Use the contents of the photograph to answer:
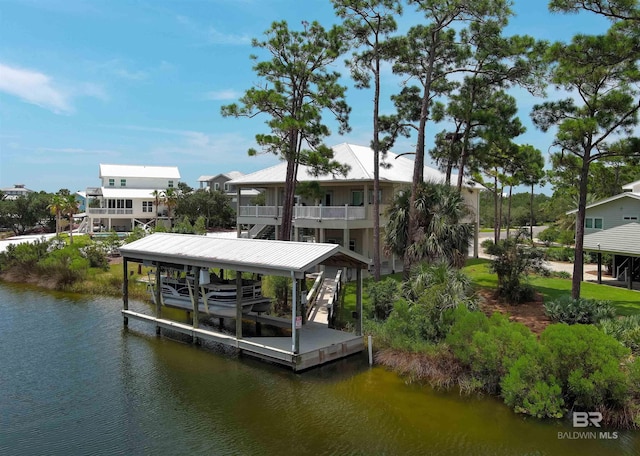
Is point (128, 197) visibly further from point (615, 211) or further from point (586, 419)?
point (586, 419)

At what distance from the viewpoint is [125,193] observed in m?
62.4

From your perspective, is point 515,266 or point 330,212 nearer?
point 515,266

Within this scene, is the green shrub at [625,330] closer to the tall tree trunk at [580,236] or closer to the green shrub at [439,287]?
the tall tree trunk at [580,236]

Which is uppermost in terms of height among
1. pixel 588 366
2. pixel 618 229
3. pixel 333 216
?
pixel 333 216

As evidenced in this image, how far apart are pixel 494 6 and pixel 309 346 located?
15248 millimetres

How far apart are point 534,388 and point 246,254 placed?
29.8 ft

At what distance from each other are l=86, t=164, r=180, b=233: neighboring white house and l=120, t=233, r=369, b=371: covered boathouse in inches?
1605

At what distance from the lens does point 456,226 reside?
1856 cm

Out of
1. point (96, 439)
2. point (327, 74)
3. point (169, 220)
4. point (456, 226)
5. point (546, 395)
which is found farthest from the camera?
point (169, 220)

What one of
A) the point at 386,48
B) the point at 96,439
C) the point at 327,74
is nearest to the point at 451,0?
the point at 386,48

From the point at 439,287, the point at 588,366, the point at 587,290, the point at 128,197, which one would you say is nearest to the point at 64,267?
the point at 439,287

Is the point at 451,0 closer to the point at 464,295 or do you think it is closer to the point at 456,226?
the point at 456,226

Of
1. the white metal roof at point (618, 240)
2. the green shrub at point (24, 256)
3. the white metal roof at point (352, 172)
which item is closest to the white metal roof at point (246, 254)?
the white metal roof at point (352, 172)

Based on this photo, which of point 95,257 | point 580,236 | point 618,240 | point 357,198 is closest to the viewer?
point 580,236
